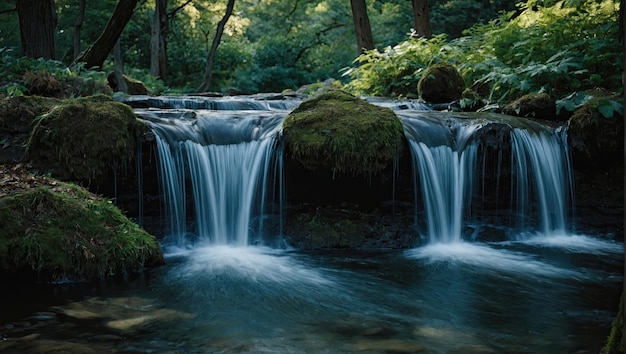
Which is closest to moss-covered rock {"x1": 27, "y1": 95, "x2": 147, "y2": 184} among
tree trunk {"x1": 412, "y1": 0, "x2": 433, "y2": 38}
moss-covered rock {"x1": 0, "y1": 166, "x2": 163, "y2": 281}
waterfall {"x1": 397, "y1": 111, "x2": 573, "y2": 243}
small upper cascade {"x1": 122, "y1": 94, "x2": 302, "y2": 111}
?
moss-covered rock {"x1": 0, "y1": 166, "x2": 163, "y2": 281}

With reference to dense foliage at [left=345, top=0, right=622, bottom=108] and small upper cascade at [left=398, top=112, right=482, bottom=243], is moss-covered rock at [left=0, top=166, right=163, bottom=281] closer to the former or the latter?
small upper cascade at [left=398, top=112, right=482, bottom=243]

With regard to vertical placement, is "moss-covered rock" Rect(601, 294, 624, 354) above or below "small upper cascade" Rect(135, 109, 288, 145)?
below

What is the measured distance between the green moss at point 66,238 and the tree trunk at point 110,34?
801 centimetres

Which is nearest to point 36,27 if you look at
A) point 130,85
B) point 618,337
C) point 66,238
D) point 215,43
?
point 130,85

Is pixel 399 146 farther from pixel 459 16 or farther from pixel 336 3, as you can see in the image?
pixel 336 3

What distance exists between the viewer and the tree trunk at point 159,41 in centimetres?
2317

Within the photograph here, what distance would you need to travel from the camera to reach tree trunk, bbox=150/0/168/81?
2317 centimetres

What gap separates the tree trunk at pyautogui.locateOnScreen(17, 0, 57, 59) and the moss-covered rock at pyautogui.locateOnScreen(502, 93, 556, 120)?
992 centimetres

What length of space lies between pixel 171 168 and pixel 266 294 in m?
2.83

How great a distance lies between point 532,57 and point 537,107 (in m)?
2.42

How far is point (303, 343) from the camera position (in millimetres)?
4258

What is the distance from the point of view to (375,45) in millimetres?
28188

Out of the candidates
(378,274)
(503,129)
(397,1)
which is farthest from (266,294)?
(397,1)

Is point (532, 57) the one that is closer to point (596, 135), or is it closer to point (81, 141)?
point (596, 135)
